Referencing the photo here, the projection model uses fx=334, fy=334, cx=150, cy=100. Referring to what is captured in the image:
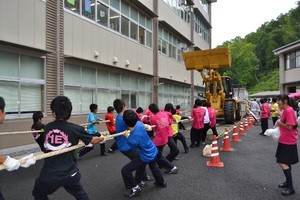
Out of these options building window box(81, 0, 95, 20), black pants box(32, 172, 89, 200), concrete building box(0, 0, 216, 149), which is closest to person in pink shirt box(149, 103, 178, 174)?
black pants box(32, 172, 89, 200)

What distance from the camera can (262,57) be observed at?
8031 centimetres

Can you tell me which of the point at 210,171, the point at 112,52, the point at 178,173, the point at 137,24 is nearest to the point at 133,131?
the point at 178,173

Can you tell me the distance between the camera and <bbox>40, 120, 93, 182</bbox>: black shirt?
11.7ft

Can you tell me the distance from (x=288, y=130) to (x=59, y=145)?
3949 mm

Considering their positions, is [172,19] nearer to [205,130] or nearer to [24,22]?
[205,130]

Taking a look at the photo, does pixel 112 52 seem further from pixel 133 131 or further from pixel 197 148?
pixel 133 131

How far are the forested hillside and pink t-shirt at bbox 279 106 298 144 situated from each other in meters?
63.1

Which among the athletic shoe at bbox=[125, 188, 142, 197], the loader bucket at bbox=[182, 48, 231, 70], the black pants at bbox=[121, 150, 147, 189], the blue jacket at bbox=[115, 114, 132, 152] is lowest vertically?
the athletic shoe at bbox=[125, 188, 142, 197]

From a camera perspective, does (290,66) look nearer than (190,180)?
No

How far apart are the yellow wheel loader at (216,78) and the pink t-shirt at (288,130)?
1174 cm

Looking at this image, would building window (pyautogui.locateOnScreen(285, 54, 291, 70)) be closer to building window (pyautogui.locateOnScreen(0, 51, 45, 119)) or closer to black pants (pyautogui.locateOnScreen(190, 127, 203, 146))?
black pants (pyautogui.locateOnScreen(190, 127, 203, 146))

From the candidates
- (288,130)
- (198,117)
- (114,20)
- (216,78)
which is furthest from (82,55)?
(288,130)

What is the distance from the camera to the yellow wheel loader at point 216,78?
17.5 m

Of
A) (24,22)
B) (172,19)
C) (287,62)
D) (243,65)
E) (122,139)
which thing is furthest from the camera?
(243,65)
